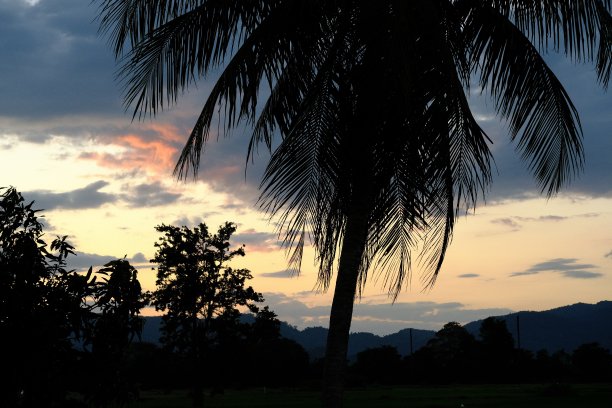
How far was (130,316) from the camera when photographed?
25.4 ft

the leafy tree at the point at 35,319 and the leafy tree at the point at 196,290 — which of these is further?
the leafy tree at the point at 196,290

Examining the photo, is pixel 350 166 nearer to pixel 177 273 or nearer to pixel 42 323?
pixel 42 323

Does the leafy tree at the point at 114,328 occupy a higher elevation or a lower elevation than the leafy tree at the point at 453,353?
lower

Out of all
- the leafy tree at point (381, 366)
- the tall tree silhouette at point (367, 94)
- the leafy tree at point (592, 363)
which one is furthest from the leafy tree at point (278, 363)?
the tall tree silhouette at point (367, 94)

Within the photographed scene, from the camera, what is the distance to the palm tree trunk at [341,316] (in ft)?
27.9

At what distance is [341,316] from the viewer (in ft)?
28.1

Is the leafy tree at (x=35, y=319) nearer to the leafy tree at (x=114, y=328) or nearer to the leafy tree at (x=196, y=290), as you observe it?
the leafy tree at (x=114, y=328)

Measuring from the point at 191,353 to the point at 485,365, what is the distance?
153ft

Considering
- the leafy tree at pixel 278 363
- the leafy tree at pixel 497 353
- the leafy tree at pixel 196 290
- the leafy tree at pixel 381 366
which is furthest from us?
the leafy tree at pixel 381 366

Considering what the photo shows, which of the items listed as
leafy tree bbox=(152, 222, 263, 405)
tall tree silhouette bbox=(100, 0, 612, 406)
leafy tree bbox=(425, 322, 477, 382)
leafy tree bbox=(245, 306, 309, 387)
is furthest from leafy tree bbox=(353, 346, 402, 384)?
tall tree silhouette bbox=(100, 0, 612, 406)

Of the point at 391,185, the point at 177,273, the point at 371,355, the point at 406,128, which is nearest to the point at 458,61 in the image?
the point at 406,128

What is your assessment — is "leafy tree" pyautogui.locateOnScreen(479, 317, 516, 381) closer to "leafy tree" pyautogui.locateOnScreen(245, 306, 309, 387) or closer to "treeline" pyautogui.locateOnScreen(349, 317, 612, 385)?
"treeline" pyautogui.locateOnScreen(349, 317, 612, 385)

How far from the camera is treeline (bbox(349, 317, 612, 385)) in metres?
78.9

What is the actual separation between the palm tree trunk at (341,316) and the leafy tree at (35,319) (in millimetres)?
2647
